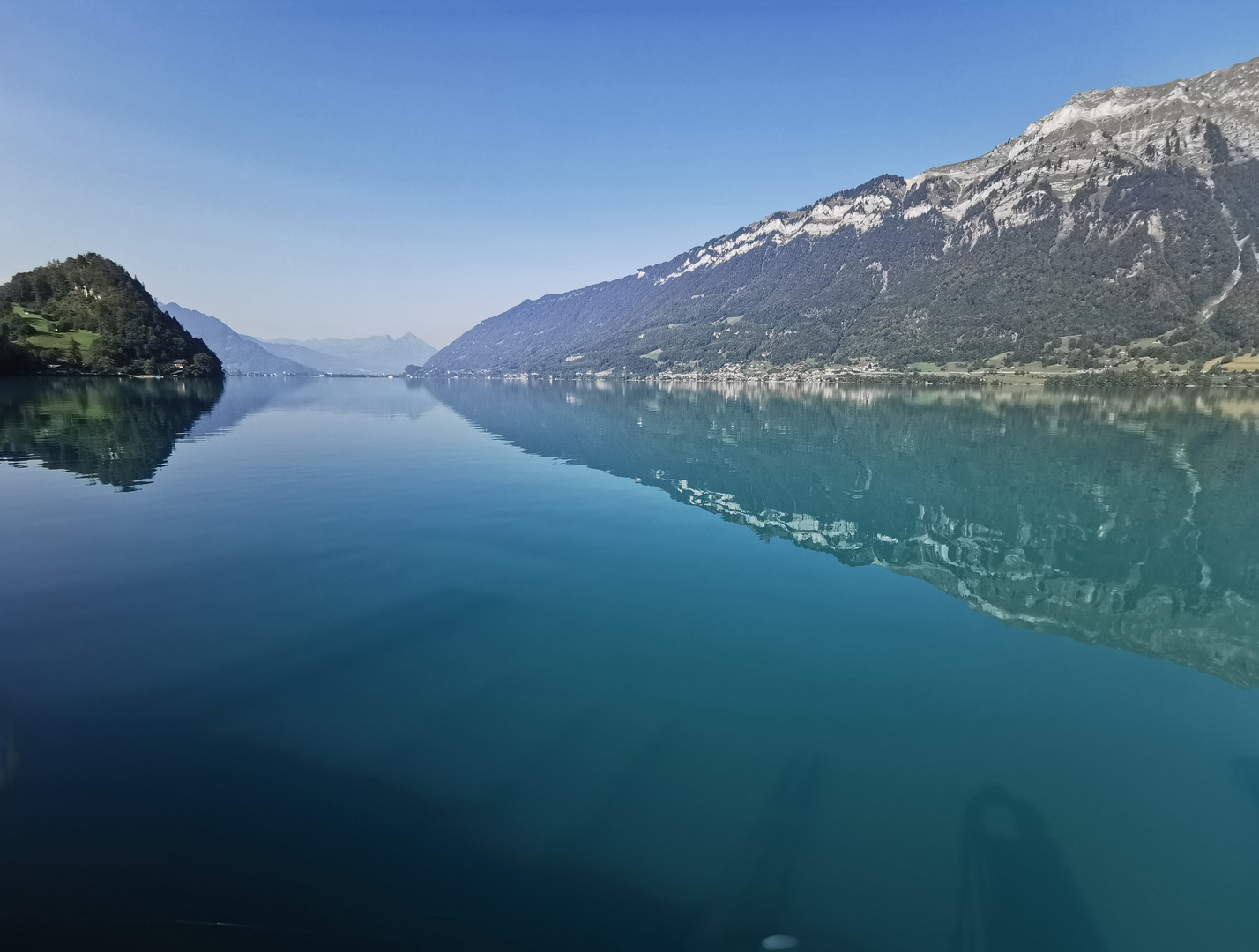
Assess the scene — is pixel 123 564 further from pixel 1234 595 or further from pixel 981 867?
pixel 1234 595

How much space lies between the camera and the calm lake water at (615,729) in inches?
269

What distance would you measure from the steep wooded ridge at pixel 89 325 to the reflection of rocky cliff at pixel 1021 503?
12998cm

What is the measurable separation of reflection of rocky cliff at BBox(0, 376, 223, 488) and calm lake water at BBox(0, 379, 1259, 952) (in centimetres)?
769

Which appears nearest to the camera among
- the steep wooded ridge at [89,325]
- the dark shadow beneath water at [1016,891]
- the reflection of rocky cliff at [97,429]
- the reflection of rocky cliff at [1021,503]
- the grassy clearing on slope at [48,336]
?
the dark shadow beneath water at [1016,891]

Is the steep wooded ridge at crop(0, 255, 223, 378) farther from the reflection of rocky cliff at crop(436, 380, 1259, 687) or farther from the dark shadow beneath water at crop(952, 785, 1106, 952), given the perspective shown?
the dark shadow beneath water at crop(952, 785, 1106, 952)

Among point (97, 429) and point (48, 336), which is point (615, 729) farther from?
point (48, 336)

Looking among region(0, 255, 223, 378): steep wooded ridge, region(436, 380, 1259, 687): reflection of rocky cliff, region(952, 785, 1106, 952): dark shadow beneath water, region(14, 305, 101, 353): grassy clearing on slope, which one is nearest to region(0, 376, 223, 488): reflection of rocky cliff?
region(436, 380, 1259, 687): reflection of rocky cliff

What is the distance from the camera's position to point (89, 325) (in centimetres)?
14738

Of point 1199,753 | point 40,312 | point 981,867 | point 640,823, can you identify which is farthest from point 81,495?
point 40,312

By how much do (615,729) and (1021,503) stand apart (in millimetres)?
30270

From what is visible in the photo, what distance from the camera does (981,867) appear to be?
7.66 m

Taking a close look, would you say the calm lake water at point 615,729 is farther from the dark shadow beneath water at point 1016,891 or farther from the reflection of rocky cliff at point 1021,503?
the reflection of rocky cliff at point 1021,503

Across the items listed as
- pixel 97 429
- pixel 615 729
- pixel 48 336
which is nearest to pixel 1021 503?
pixel 615 729

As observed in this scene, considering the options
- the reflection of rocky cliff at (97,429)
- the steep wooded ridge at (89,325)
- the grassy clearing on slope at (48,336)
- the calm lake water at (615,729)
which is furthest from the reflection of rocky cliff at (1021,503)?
the grassy clearing on slope at (48,336)
